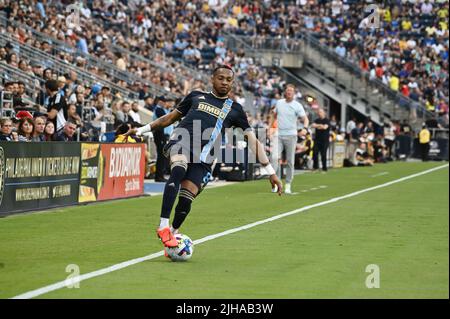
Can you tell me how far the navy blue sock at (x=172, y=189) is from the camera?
1143 centimetres

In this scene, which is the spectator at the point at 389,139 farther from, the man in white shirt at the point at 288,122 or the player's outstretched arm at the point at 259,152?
the player's outstretched arm at the point at 259,152

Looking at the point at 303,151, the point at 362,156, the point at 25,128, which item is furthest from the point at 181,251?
the point at 362,156

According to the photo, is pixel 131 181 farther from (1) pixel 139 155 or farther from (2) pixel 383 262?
(2) pixel 383 262

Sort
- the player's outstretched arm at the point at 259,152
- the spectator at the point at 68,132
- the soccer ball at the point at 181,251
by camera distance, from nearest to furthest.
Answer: the soccer ball at the point at 181,251 < the player's outstretched arm at the point at 259,152 < the spectator at the point at 68,132

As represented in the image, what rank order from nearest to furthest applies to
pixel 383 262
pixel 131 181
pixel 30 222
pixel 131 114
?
pixel 383 262 < pixel 30 222 < pixel 131 181 < pixel 131 114

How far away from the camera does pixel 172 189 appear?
11.5m

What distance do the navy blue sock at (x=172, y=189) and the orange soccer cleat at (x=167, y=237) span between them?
15 centimetres

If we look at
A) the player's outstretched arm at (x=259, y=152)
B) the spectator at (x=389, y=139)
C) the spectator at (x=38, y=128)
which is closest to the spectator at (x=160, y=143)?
the spectator at (x=38, y=128)

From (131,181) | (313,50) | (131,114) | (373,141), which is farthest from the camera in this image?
(313,50)

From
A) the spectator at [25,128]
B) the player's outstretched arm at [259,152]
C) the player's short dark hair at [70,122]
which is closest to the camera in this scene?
the player's outstretched arm at [259,152]

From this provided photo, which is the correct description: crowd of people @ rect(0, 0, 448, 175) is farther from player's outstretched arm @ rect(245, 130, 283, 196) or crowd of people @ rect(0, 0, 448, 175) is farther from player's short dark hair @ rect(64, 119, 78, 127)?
player's outstretched arm @ rect(245, 130, 283, 196)
